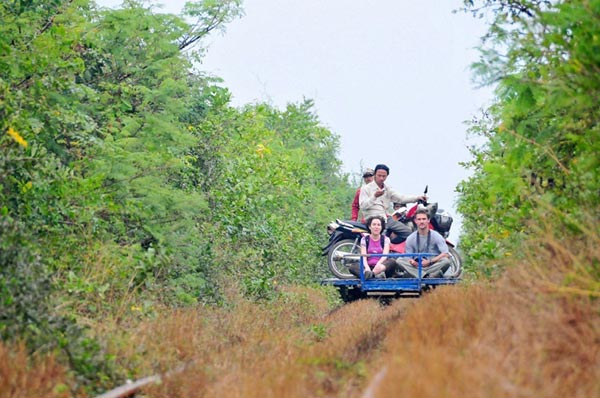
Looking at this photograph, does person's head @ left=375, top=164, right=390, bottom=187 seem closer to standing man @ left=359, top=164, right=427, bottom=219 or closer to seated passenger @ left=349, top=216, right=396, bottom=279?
standing man @ left=359, top=164, right=427, bottom=219

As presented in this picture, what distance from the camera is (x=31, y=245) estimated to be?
8867 mm

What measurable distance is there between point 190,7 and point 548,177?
12736 mm

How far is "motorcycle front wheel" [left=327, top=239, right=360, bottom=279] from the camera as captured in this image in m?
17.3

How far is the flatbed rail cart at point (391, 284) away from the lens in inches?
612

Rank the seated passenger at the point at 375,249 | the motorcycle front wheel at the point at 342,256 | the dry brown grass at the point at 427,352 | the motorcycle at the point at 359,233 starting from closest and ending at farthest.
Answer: the dry brown grass at the point at 427,352 < the seated passenger at the point at 375,249 < the motorcycle at the point at 359,233 < the motorcycle front wheel at the point at 342,256

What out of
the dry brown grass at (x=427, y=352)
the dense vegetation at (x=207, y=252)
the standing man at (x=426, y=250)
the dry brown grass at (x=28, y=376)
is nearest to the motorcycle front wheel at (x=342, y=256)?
the dense vegetation at (x=207, y=252)

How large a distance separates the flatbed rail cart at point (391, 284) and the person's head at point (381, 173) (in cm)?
165

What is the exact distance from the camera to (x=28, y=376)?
7133 millimetres

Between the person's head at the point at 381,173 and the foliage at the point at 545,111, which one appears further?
the person's head at the point at 381,173

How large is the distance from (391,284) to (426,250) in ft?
2.78

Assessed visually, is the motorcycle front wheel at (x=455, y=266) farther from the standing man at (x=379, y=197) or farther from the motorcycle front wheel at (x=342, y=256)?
the motorcycle front wheel at (x=342, y=256)

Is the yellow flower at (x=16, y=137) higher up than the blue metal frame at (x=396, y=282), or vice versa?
the yellow flower at (x=16, y=137)

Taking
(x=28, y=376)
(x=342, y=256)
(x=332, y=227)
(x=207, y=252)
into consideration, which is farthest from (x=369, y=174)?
(x=28, y=376)

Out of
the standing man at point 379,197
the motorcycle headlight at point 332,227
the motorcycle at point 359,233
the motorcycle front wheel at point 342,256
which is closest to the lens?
the motorcycle at point 359,233
